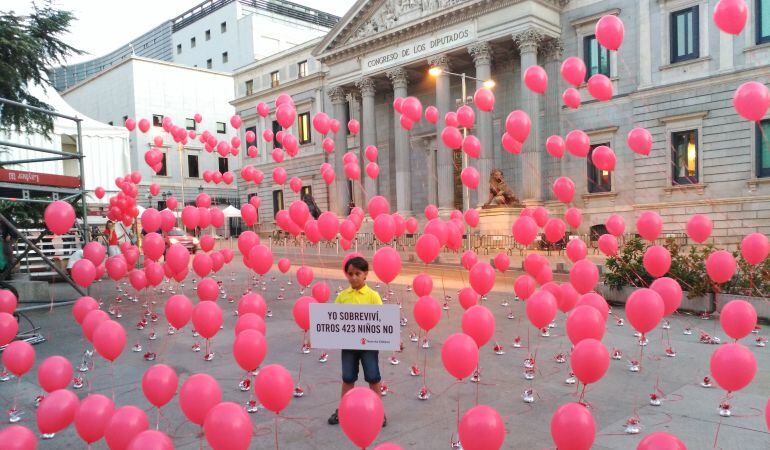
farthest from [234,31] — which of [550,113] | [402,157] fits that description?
[550,113]

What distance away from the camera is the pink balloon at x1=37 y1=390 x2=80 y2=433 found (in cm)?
402

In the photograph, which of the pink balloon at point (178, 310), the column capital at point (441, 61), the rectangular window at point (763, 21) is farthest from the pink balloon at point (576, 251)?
the column capital at point (441, 61)

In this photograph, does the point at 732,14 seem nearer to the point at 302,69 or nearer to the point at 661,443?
the point at 661,443

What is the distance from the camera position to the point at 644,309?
16.0 ft

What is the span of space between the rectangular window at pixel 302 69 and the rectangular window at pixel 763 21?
2868cm

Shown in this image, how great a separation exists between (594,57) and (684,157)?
21.0 ft

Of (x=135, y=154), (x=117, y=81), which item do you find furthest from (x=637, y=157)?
(x=117, y=81)

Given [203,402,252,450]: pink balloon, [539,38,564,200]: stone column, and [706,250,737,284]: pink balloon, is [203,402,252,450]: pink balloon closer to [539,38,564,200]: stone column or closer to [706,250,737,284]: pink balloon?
[706,250,737,284]: pink balloon

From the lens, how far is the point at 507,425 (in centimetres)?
464

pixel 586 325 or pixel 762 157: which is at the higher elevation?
pixel 762 157

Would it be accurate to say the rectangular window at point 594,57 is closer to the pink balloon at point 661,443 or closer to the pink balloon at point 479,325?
the pink balloon at point 479,325

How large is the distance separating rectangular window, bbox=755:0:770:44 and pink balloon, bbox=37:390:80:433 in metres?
24.7

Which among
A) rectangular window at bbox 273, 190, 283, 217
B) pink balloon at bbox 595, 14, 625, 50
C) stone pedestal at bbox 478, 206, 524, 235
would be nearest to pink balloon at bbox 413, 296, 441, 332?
pink balloon at bbox 595, 14, 625, 50

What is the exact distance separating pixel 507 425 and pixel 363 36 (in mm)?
30257
